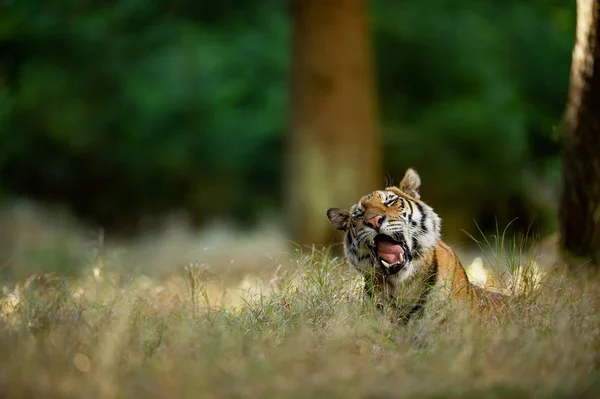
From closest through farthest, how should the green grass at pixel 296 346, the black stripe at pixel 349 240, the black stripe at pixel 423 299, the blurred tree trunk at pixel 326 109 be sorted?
the green grass at pixel 296 346, the black stripe at pixel 423 299, the black stripe at pixel 349 240, the blurred tree trunk at pixel 326 109

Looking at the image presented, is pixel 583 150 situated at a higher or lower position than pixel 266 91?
higher

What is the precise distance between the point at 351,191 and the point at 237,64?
Answer: 3.48 meters

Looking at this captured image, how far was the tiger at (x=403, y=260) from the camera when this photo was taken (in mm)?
5250

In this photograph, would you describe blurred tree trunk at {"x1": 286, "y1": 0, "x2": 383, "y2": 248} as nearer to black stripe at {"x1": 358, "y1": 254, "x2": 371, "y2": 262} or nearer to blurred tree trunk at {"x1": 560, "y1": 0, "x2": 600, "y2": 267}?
blurred tree trunk at {"x1": 560, "y1": 0, "x2": 600, "y2": 267}

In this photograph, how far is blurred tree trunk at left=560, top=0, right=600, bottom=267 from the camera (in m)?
7.16

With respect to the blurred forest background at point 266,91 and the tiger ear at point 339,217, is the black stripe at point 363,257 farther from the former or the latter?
the blurred forest background at point 266,91

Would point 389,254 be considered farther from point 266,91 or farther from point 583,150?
point 266,91

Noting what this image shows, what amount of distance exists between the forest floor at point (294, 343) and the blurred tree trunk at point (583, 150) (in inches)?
34.5

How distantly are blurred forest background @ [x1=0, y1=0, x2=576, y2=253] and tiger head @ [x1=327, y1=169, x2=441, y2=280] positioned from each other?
618cm

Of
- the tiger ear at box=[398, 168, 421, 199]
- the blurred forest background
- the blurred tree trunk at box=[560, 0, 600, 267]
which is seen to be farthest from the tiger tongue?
the blurred forest background

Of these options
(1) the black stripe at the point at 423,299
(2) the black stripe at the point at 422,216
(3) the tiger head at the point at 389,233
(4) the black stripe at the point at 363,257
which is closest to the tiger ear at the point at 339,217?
(3) the tiger head at the point at 389,233

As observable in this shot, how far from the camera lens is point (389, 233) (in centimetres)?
528

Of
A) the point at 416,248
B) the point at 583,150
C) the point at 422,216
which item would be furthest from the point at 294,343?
the point at 583,150

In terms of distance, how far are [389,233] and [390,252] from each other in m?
0.10
